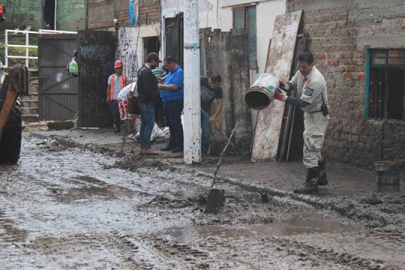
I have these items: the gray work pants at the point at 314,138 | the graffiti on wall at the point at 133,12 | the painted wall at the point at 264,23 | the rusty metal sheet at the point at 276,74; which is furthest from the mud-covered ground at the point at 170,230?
the graffiti on wall at the point at 133,12

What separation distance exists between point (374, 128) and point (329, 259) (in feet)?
18.1

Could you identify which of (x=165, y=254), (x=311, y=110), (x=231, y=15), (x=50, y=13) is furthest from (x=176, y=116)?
(x=50, y=13)

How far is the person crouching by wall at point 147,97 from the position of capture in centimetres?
1465

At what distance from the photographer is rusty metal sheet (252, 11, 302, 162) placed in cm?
1354

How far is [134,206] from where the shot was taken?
9641mm

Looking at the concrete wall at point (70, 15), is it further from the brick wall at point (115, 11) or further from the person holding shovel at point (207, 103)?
the person holding shovel at point (207, 103)

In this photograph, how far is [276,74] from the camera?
45.1ft

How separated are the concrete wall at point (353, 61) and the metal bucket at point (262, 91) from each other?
2.33 m

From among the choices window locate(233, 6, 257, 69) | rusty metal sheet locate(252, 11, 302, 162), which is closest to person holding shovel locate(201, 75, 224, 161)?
rusty metal sheet locate(252, 11, 302, 162)

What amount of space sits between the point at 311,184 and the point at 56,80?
16.8 metres

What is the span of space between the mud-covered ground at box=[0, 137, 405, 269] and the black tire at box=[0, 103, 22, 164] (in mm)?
1529

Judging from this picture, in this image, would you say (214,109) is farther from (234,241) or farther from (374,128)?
(234,241)

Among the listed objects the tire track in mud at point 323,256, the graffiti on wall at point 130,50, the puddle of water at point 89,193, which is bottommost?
the tire track in mud at point 323,256

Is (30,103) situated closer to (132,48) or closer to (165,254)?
(132,48)
